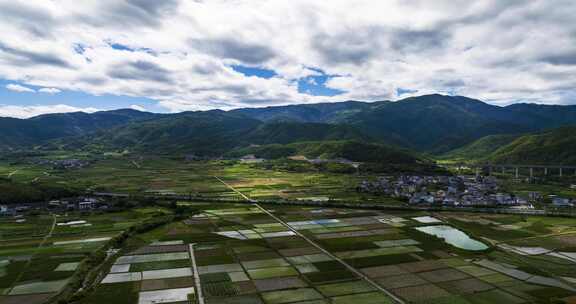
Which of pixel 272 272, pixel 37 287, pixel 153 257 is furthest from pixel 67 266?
pixel 272 272

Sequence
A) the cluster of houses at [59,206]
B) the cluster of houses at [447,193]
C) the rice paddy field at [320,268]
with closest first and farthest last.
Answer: the rice paddy field at [320,268] < the cluster of houses at [59,206] < the cluster of houses at [447,193]

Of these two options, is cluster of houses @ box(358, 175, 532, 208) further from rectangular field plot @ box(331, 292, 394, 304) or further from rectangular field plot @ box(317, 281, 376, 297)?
rectangular field plot @ box(331, 292, 394, 304)

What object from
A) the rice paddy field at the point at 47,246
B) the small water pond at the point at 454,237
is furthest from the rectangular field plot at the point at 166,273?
the small water pond at the point at 454,237

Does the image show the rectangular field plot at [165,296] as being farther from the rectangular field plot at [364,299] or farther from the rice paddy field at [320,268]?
the rectangular field plot at [364,299]

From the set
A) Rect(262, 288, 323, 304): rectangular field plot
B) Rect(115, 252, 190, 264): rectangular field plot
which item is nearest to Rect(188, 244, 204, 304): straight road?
Rect(115, 252, 190, 264): rectangular field plot

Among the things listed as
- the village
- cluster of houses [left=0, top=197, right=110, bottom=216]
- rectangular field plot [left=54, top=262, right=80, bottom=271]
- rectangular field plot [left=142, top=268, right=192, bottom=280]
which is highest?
the village

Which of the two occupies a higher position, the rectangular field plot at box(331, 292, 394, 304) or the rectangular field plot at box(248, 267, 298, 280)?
the rectangular field plot at box(248, 267, 298, 280)

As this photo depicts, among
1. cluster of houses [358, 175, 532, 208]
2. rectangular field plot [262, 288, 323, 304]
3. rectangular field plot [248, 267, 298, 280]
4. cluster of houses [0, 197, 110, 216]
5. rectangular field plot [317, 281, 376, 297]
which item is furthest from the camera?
cluster of houses [358, 175, 532, 208]
